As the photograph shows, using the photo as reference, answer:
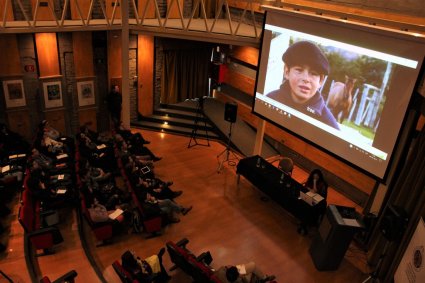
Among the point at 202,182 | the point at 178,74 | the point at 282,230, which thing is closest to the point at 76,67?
the point at 178,74

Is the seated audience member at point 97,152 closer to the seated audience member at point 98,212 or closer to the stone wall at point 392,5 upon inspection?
the seated audience member at point 98,212

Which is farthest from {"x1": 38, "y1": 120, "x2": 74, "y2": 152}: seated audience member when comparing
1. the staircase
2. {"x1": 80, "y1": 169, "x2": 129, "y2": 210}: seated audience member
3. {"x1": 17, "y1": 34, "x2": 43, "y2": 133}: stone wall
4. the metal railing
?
the staircase

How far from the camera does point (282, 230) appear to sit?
738 centimetres

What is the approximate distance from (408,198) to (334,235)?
1.36 metres

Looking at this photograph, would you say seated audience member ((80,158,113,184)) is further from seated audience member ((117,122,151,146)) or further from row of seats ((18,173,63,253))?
seated audience member ((117,122,151,146))

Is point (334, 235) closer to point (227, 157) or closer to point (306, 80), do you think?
point (306, 80)

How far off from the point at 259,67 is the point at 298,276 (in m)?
4.92

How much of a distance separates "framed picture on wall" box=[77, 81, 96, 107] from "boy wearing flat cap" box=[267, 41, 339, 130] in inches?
224

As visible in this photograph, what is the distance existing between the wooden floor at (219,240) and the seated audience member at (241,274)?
82 centimetres

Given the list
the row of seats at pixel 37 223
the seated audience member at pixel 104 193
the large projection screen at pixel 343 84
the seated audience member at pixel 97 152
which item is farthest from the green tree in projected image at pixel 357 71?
the row of seats at pixel 37 223

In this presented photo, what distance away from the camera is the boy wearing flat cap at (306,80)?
23.3 feet

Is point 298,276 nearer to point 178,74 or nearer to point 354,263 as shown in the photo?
point 354,263

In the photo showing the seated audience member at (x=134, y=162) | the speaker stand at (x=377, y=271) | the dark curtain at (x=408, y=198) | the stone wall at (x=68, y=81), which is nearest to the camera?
the dark curtain at (x=408, y=198)

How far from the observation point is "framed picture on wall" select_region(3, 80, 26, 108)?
9086mm
